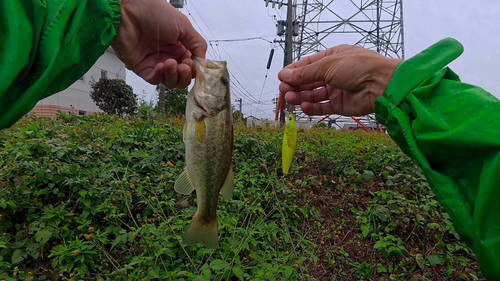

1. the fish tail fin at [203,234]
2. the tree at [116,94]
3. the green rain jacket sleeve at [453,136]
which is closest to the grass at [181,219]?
the fish tail fin at [203,234]

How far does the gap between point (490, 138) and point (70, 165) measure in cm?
417

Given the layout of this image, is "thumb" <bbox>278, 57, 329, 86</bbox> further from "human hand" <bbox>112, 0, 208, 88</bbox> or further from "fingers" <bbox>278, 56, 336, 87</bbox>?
"human hand" <bbox>112, 0, 208, 88</bbox>

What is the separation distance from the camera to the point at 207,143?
1.85 meters

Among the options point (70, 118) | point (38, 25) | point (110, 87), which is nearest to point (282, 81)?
point (38, 25)

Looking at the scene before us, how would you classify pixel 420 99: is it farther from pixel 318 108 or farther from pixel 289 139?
pixel 318 108

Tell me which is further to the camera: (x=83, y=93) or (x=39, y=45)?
(x=83, y=93)

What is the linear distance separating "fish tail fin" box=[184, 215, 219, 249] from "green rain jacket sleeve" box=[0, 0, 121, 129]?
1.11 metres

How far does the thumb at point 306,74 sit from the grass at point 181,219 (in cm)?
125

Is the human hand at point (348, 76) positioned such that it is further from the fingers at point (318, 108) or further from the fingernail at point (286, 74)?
the fingers at point (318, 108)

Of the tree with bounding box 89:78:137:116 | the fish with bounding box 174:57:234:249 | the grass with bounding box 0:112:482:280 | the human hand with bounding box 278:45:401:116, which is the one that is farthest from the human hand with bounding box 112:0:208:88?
the tree with bounding box 89:78:137:116

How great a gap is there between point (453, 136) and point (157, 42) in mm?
1996

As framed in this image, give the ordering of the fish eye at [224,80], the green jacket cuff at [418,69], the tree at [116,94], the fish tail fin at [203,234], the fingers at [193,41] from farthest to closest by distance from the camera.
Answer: the tree at [116,94]
the fingers at [193,41]
the fish eye at [224,80]
the fish tail fin at [203,234]
the green jacket cuff at [418,69]

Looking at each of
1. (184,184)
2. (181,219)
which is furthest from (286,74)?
(181,219)

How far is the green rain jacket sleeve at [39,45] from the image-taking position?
1174mm
